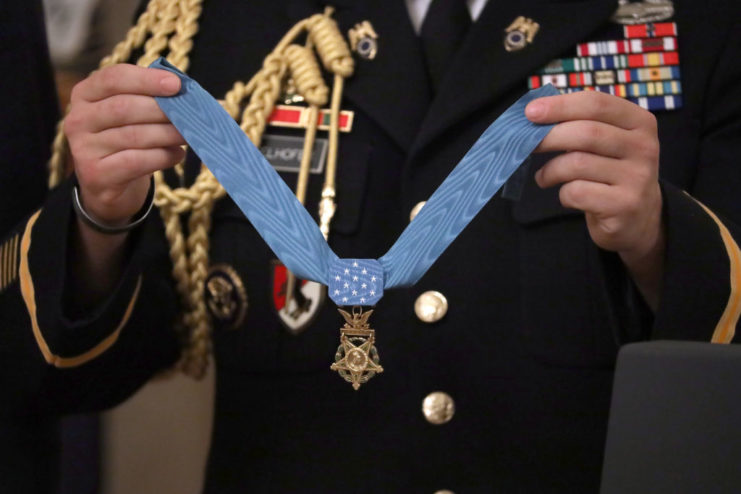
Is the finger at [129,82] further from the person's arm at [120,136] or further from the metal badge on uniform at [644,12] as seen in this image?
the metal badge on uniform at [644,12]

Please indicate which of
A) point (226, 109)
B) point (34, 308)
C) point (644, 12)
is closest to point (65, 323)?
point (34, 308)

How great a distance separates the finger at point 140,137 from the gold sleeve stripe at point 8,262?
0.18 metres

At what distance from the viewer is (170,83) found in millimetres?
596

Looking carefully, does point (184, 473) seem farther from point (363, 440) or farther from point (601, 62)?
point (601, 62)

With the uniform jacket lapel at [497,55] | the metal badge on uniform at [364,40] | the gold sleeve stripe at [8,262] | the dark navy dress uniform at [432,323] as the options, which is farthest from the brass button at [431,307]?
the gold sleeve stripe at [8,262]

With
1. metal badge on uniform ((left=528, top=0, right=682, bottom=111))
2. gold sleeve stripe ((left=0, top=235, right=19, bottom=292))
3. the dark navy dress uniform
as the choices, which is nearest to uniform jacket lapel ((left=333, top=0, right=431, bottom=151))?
the dark navy dress uniform

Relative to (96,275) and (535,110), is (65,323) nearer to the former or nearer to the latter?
(96,275)

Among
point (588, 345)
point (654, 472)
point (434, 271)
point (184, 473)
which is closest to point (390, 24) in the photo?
point (434, 271)

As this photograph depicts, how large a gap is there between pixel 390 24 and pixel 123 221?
1.06 ft

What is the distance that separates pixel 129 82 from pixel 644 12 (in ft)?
1.61

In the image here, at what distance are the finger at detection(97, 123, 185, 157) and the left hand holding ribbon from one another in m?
0.26

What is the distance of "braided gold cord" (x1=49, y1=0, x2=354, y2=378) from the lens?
793mm

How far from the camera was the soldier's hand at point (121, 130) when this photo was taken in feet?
2.00

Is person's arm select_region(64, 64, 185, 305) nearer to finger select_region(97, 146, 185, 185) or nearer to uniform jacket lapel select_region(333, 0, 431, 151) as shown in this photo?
finger select_region(97, 146, 185, 185)
